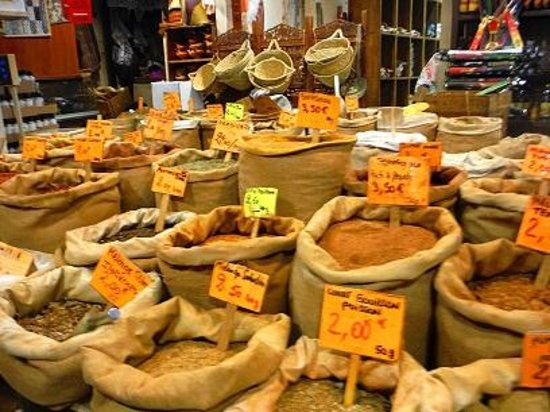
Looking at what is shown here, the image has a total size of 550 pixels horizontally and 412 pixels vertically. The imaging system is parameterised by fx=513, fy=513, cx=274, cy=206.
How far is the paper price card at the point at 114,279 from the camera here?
1.18 m

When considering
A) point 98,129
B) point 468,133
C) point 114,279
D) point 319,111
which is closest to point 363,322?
point 114,279

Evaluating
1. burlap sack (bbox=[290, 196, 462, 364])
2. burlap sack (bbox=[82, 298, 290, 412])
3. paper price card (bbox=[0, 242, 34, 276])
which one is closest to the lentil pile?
burlap sack (bbox=[82, 298, 290, 412])

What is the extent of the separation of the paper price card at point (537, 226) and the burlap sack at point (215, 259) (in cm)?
51

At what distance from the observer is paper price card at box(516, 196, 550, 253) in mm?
1064

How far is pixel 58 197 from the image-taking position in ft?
5.24

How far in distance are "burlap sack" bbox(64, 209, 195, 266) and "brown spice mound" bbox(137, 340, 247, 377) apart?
0.32 m

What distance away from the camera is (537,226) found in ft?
3.53

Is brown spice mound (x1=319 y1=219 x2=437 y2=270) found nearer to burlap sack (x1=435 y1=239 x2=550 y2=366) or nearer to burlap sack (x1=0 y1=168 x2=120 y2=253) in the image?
burlap sack (x1=435 y1=239 x2=550 y2=366)

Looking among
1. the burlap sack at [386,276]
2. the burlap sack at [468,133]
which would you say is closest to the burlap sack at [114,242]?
the burlap sack at [386,276]

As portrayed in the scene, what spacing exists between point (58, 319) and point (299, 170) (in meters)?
0.75

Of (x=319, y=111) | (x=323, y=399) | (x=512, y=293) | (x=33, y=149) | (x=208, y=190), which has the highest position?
(x=319, y=111)

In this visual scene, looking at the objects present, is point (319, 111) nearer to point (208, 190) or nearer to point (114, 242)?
point (208, 190)

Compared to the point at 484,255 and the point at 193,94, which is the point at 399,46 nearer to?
the point at 193,94

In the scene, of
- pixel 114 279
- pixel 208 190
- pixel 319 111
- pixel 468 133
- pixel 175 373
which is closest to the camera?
pixel 175 373
